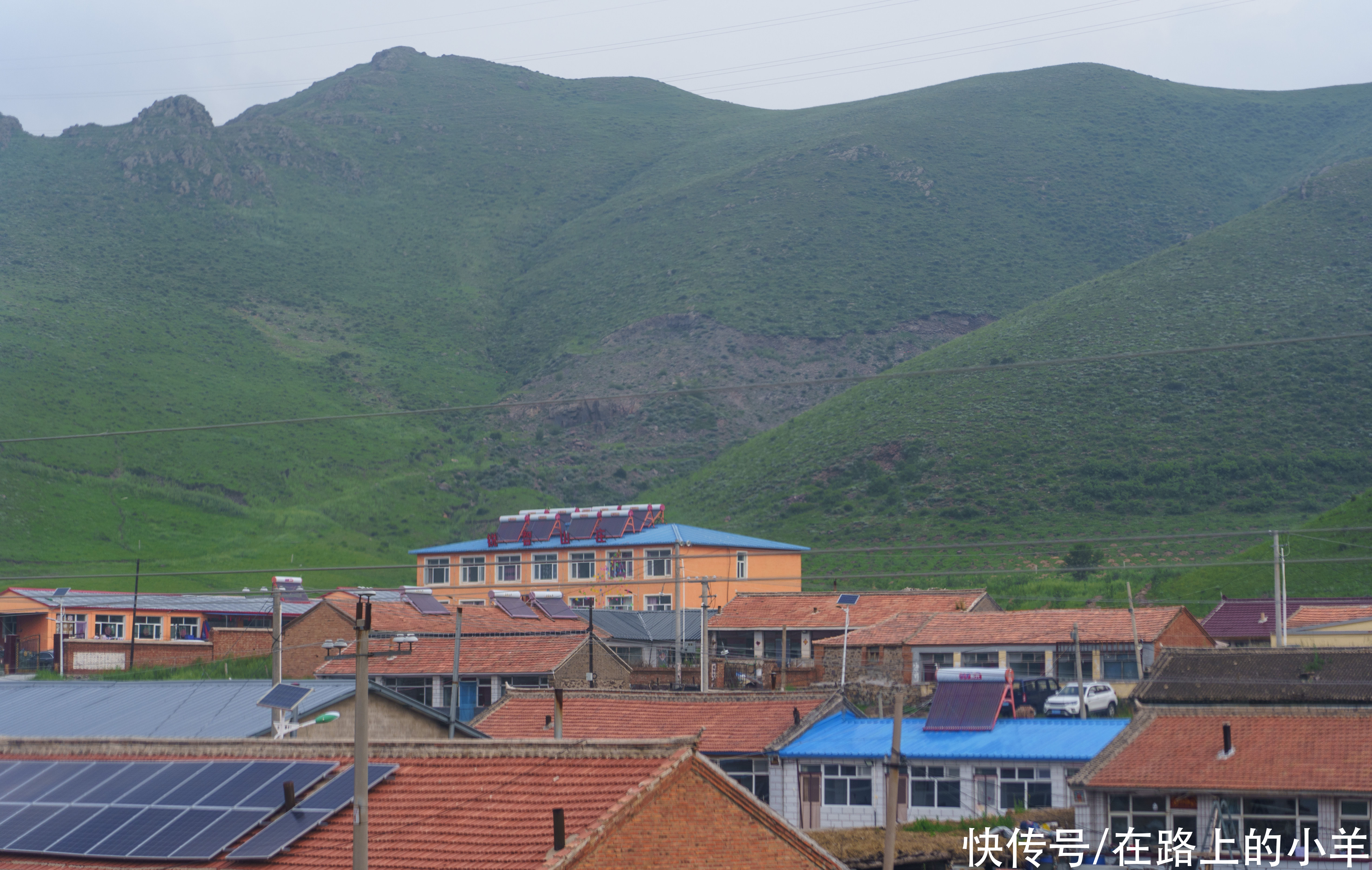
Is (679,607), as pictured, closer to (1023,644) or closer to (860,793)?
(1023,644)

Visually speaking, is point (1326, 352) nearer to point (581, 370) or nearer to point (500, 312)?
point (581, 370)

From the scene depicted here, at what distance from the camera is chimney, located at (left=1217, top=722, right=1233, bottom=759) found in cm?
2889

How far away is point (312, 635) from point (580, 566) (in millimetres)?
28658

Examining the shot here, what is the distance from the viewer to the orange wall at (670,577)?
76.1 meters

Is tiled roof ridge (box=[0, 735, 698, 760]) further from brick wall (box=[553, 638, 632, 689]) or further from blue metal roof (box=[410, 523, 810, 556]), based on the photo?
blue metal roof (box=[410, 523, 810, 556])

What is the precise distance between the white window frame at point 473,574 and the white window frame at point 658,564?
11.8m

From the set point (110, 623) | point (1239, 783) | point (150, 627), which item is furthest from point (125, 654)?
point (1239, 783)

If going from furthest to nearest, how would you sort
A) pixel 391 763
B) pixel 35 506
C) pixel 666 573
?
pixel 35 506 → pixel 666 573 → pixel 391 763

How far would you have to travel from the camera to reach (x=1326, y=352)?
3875 inches

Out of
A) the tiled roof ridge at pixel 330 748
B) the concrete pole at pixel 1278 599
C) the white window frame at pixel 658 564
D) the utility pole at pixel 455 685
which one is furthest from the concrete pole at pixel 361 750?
the white window frame at pixel 658 564

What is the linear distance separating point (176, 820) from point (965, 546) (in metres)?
55.3

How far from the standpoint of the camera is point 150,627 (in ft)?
220

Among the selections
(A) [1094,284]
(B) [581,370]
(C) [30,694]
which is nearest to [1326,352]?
(A) [1094,284]

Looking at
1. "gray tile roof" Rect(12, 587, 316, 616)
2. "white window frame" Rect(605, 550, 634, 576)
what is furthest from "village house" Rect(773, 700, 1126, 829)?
"white window frame" Rect(605, 550, 634, 576)
